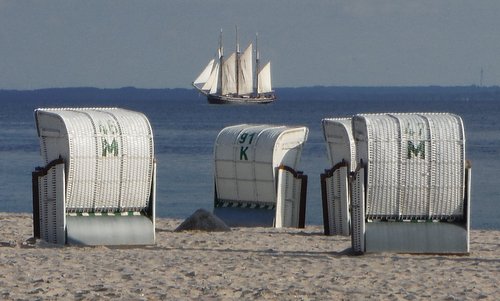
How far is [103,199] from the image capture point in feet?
46.6

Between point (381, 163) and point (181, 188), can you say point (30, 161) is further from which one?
point (381, 163)

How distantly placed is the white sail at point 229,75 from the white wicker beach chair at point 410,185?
374 ft

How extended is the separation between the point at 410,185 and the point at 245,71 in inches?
4505

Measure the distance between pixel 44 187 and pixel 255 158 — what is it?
19.9 ft

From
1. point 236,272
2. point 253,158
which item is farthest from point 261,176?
point 236,272

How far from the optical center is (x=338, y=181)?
667 inches

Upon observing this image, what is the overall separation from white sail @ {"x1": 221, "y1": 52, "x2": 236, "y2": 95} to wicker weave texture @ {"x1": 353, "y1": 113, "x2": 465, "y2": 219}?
114m

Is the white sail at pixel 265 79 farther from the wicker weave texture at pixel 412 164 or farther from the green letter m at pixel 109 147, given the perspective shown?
the wicker weave texture at pixel 412 164

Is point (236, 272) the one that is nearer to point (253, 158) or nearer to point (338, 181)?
point (338, 181)

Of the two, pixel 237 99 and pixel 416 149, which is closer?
pixel 416 149

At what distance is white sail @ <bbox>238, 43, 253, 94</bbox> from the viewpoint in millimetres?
127250

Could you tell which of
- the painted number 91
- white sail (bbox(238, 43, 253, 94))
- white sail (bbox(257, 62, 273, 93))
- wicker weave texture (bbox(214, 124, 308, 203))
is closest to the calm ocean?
wicker weave texture (bbox(214, 124, 308, 203))

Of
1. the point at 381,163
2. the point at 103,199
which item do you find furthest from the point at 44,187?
the point at 381,163

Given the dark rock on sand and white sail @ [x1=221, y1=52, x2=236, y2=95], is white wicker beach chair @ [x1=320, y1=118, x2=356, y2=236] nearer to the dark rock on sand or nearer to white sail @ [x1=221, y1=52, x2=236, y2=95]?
the dark rock on sand
